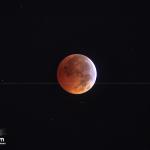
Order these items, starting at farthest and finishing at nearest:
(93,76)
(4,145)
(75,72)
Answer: (4,145), (93,76), (75,72)

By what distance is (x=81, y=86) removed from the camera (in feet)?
25.9

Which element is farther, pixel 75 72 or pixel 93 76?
pixel 93 76

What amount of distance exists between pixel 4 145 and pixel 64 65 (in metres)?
3.14

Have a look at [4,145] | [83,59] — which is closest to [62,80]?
[83,59]

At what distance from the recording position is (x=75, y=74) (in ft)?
24.6

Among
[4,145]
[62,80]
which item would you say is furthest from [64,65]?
[4,145]

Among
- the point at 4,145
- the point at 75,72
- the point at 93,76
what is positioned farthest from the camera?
the point at 4,145

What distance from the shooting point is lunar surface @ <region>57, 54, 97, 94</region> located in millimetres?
7613

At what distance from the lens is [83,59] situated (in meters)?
8.37

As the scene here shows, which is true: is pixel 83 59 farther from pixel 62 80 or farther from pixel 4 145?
pixel 4 145

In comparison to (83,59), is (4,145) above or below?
below

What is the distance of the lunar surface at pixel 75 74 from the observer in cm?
761

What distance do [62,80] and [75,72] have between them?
490 millimetres

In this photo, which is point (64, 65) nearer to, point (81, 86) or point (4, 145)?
point (81, 86)
